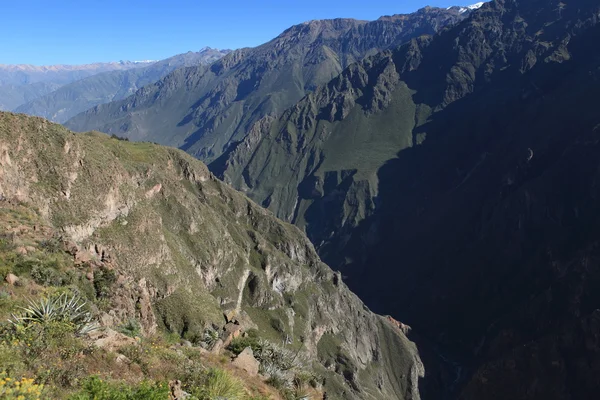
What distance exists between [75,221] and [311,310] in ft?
296

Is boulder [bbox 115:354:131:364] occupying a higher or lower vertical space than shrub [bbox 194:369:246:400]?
lower

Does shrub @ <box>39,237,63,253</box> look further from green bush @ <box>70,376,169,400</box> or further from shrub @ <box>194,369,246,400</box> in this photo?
green bush @ <box>70,376,169,400</box>

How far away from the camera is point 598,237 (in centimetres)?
15612

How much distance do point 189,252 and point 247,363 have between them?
292ft

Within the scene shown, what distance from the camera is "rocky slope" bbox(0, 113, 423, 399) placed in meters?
64.4

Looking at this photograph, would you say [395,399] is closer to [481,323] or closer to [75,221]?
[481,323]

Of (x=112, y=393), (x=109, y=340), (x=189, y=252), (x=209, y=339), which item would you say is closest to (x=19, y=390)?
A: (x=112, y=393)

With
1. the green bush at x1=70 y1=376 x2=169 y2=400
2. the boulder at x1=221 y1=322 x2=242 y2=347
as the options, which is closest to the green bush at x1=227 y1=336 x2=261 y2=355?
the boulder at x1=221 y1=322 x2=242 y2=347

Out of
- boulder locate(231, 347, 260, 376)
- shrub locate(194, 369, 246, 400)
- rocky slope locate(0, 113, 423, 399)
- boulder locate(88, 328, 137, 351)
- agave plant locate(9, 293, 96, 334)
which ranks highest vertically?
shrub locate(194, 369, 246, 400)

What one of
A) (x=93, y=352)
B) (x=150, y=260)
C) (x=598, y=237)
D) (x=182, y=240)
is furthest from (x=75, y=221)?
(x=598, y=237)

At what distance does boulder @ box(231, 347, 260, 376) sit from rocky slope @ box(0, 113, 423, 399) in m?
8.06

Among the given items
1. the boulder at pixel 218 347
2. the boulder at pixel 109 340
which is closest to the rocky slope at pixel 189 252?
the boulder at pixel 109 340

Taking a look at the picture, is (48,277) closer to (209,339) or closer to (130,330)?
(130,330)

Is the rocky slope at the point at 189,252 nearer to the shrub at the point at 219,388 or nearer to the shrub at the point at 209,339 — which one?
the shrub at the point at 209,339
